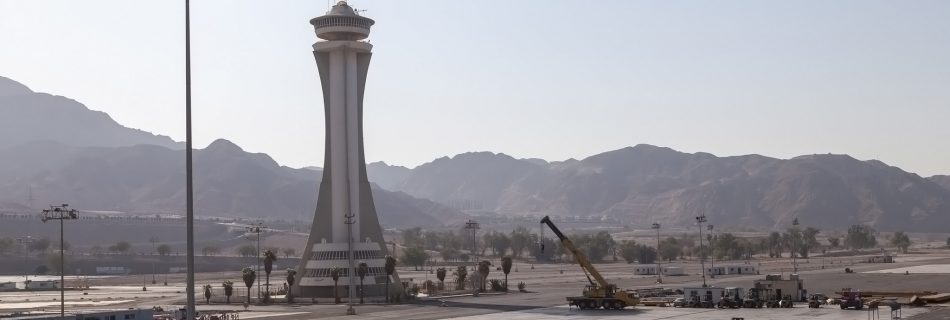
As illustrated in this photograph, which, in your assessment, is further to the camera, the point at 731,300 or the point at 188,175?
the point at 731,300

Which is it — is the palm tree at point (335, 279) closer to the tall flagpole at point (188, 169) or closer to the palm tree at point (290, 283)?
the palm tree at point (290, 283)

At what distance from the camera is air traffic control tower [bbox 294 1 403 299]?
123250mm

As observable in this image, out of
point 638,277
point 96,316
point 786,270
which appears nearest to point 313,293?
point 96,316

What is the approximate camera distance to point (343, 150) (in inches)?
4887

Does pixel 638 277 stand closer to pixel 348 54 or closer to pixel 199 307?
pixel 348 54

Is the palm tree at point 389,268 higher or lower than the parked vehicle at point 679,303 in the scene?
higher

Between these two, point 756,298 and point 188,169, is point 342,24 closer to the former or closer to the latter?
point 756,298

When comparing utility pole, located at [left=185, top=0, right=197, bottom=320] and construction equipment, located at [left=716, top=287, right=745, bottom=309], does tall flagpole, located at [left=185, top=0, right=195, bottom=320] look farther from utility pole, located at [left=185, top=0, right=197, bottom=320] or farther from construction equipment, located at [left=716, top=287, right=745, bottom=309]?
construction equipment, located at [left=716, top=287, right=745, bottom=309]

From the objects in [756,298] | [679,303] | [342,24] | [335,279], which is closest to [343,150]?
[342,24]

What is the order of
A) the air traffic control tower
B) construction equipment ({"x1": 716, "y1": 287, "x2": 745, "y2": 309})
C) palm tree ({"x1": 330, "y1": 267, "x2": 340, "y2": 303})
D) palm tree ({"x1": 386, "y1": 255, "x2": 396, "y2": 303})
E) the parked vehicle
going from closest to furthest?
construction equipment ({"x1": 716, "y1": 287, "x2": 745, "y2": 309})
the parked vehicle
palm tree ({"x1": 330, "y1": 267, "x2": 340, "y2": 303})
palm tree ({"x1": 386, "y1": 255, "x2": 396, "y2": 303})
the air traffic control tower

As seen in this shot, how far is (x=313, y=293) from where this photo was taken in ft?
394

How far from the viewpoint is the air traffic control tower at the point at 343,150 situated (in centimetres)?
12325

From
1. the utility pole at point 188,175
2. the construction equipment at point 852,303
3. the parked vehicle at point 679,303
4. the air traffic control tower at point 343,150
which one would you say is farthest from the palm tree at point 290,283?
the utility pole at point 188,175

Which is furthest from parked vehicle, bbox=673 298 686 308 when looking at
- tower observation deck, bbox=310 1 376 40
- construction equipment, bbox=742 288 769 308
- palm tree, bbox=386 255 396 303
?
tower observation deck, bbox=310 1 376 40
